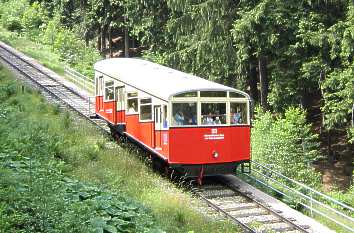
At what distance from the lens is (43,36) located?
56781 millimetres

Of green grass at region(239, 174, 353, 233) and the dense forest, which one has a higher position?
the dense forest

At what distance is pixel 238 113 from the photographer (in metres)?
16.5

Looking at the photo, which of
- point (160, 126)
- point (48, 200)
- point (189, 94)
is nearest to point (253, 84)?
point (160, 126)

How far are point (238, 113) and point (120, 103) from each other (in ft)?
17.6

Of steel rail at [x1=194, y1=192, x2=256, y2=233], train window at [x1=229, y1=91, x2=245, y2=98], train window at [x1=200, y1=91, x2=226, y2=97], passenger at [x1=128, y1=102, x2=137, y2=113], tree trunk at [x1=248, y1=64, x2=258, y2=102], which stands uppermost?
train window at [x1=200, y1=91, x2=226, y2=97]

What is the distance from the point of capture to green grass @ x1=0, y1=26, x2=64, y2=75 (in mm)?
41312

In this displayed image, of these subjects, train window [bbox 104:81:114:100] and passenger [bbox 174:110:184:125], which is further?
train window [bbox 104:81:114:100]

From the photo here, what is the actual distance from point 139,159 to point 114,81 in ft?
14.9

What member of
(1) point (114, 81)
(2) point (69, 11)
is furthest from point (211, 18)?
(2) point (69, 11)

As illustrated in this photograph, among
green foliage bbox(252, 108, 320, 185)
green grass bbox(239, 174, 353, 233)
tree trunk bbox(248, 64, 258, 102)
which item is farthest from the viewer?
tree trunk bbox(248, 64, 258, 102)

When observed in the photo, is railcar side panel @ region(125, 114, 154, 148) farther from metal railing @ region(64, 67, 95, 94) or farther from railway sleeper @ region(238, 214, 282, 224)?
metal railing @ region(64, 67, 95, 94)

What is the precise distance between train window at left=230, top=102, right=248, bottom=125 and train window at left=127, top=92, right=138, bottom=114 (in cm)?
346

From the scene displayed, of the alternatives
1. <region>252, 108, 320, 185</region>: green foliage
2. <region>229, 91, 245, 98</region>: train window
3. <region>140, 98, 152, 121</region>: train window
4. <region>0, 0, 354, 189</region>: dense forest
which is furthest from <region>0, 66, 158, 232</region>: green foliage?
<region>0, 0, 354, 189</region>: dense forest

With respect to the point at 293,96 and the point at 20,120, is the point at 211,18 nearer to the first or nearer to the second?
the point at 293,96
